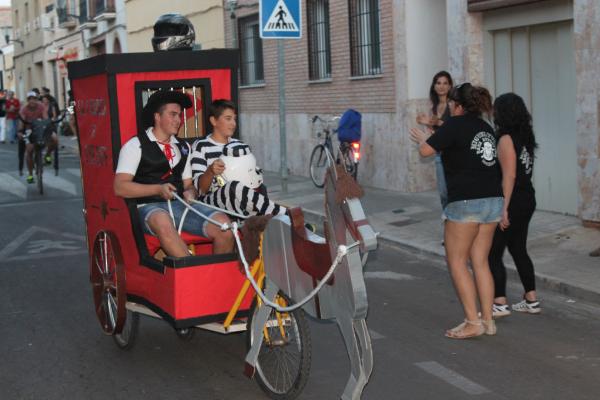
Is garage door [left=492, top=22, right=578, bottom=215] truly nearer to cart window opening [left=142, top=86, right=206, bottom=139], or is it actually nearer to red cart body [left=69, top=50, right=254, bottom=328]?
cart window opening [left=142, top=86, right=206, bottom=139]

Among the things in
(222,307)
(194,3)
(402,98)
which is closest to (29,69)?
(194,3)

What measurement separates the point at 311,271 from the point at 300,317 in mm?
386

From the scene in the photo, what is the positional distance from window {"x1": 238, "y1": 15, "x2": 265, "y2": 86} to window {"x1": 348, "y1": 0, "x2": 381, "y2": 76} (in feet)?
15.2

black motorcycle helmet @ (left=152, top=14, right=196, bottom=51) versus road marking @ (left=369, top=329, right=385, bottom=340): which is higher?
black motorcycle helmet @ (left=152, top=14, right=196, bottom=51)

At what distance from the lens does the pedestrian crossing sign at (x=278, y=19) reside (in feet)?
48.0

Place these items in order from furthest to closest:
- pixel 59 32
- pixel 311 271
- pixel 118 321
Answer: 1. pixel 59 32
2. pixel 118 321
3. pixel 311 271

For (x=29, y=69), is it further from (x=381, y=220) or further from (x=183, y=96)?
(x=183, y=96)

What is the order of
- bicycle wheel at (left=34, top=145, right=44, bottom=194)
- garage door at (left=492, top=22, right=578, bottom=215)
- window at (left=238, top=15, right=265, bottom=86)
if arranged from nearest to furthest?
garage door at (left=492, top=22, right=578, bottom=215)
bicycle wheel at (left=34, top=145, right=44, bottom=194)
window at (left=238, top=15, right=265, bottom=86)

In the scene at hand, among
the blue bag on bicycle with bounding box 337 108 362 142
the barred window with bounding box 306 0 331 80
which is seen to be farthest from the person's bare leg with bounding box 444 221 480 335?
the barred window with bounding box 306 0 331 80

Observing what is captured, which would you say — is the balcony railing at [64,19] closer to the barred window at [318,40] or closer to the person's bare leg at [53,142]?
the person's bare leg at [53,142]

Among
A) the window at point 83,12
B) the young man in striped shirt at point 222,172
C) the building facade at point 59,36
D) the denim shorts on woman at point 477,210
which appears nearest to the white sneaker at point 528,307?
the denim shorts on woman at point 477,210

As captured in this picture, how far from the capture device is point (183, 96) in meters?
7.11

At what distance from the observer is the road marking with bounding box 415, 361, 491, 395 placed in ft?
19.8

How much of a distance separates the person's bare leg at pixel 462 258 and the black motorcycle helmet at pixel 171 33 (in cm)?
269
